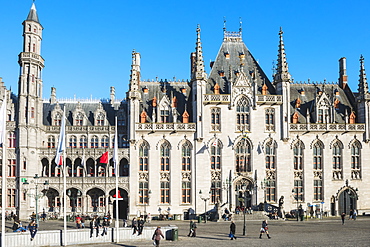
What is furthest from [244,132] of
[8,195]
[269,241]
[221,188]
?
[8,195]

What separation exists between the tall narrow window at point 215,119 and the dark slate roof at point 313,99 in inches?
480

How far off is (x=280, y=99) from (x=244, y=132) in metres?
7.66

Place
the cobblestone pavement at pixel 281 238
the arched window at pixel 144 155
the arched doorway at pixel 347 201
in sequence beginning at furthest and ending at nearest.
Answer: the arched doorway at pixel 347 201, the arched window at pixel 144 155, the cobblestone pavement at pixel 281 238

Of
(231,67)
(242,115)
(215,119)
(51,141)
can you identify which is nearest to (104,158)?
(51,141)

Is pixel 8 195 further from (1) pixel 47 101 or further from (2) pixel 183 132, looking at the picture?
(2) pixel 183 132

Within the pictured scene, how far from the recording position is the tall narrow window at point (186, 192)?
2697 inches

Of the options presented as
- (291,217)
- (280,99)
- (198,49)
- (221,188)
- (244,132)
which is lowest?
(291,217)

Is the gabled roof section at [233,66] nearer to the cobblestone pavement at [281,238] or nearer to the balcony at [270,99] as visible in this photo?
the balcony at [270,99]

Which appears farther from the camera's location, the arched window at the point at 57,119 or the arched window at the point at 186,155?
the arched window at the point at 57,119

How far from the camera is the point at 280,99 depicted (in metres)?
70.4

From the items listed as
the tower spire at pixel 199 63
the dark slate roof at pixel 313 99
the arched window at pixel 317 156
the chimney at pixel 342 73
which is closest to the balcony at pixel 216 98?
the tower spire at pixel 199 63

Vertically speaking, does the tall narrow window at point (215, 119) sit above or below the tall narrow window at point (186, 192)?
above

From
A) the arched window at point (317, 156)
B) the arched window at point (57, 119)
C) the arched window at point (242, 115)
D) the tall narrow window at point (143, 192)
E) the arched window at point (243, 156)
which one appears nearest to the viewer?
the tall narrow window at point (143, 192)

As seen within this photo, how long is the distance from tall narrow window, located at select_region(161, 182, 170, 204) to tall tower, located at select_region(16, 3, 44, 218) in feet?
60.9
